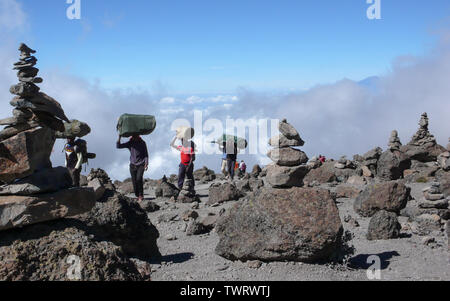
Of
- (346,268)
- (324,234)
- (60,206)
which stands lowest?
(346,268)

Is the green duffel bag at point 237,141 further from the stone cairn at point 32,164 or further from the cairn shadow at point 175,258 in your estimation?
the stone cairn at point 32,164

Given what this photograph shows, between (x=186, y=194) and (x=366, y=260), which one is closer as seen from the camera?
(x=366, y=260)

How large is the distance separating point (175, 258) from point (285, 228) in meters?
2.40

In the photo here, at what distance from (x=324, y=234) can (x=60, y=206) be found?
A: 451 centimetres

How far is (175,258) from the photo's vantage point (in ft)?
30.5

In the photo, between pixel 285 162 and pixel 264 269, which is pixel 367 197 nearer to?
pixel 285 162

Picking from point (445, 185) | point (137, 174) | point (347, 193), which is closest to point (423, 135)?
point (445, 185)

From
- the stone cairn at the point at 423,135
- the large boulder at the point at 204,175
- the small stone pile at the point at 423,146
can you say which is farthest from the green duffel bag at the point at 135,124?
the stone cairn at the point at 423,135

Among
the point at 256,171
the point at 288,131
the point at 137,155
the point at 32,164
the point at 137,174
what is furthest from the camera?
the point at 256,171

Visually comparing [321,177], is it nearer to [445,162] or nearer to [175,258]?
[445,162]

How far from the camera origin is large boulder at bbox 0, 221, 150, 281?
5.27 metres
